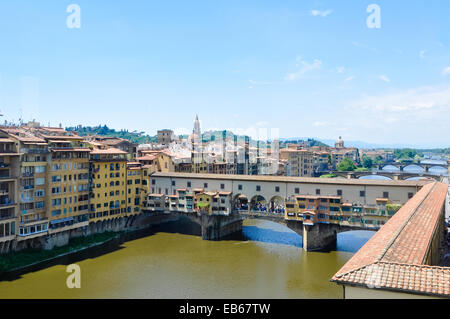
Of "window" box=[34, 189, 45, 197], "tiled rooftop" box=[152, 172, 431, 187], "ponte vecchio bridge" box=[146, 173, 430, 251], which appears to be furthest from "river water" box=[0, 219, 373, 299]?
"tiled rooftop" box=[152, 172, 431, 187]

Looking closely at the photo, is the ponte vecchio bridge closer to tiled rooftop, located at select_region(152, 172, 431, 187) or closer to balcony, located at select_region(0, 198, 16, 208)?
tiled rooftop, located at select_region(152, 172, 431, 187)

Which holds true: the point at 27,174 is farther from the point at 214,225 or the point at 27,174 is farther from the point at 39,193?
the point at 214,225

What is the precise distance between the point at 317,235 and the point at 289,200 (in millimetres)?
5216

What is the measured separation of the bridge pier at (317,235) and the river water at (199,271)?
41.9 inches

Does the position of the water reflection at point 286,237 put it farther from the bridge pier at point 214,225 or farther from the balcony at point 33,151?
the balcony at point 33,151

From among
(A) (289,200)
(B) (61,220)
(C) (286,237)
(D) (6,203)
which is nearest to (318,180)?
(A) (289,200)

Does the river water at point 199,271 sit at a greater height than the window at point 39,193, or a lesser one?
lesser

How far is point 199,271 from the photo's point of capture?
32.8 meters

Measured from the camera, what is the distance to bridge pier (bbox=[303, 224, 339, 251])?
1511 inches

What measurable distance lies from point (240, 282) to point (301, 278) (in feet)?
18.1

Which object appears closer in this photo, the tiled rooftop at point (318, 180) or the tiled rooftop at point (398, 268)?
the tiled rooftop at point (398, 268)

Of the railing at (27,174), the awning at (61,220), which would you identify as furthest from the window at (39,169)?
the awning at (61,220)

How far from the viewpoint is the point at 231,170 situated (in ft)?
249

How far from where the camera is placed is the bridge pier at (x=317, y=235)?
38375mm
